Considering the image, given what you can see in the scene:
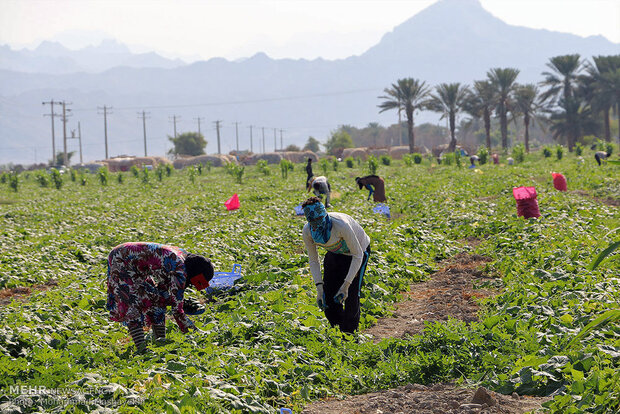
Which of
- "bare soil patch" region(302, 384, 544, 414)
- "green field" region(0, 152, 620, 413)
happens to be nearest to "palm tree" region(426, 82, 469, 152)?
"green field" region(0, 152, 620, 413)

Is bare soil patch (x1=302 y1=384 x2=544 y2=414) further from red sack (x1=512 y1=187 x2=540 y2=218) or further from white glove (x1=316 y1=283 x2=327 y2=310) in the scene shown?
red sack (x1=512 y1=187 x2=540 y2=218)

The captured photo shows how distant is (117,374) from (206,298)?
13.5ft

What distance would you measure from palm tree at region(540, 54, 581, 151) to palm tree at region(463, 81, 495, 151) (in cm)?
471

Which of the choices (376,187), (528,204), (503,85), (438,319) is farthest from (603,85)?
(438,319)

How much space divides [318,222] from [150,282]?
1823 millimetres

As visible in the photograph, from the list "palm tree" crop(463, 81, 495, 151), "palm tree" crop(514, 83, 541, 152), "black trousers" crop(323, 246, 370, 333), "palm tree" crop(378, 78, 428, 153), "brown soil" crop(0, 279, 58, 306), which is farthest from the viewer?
"palm tree" crop(378, 78, 428, 153)

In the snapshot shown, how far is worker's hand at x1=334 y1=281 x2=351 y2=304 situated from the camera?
6695 mm

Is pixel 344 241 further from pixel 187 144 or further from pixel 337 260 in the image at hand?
pixel 187 144

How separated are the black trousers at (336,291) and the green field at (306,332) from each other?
0.18 meters

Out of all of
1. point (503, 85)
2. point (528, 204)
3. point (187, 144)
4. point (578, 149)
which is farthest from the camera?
point (187, 144)

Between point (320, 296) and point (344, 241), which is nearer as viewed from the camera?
point (344, 241)

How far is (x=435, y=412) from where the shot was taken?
5.07 m

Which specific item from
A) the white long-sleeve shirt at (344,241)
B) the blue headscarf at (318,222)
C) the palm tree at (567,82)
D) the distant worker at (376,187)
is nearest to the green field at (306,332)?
the white long-sleeve shirt at (344,241)

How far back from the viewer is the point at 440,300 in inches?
349
